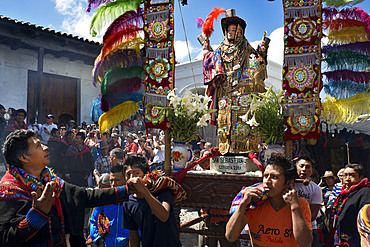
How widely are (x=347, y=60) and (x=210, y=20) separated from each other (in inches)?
87.2

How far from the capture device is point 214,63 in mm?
5699

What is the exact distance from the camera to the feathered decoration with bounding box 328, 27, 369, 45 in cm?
528

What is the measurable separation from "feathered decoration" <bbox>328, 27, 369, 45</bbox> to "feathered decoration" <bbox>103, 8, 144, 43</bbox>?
113 inches

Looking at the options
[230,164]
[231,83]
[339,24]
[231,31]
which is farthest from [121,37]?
[339,24]

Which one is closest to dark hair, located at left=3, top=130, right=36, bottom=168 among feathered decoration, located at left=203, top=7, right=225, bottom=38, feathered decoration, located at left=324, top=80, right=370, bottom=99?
feathered decoration, located at left=203, top=7, right=225, bottom=38

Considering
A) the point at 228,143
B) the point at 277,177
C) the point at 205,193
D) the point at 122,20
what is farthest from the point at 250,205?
the point at 122,20

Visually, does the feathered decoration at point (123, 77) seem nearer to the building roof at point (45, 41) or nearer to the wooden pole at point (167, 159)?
the wooden pole at point (167, 159)

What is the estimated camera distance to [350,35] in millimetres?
5309

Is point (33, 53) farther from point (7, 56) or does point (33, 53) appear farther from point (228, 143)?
point (228, 143)

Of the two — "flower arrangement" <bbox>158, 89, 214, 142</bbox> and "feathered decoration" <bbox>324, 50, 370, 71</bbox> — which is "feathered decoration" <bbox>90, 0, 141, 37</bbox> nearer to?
"flower arrangement" <bbox>158, 89, 214, 142</bbox>

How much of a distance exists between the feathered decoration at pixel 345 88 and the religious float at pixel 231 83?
0.02 metres

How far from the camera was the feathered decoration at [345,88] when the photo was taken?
539 cm

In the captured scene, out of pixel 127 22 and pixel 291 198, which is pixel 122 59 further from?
pixel 291 198

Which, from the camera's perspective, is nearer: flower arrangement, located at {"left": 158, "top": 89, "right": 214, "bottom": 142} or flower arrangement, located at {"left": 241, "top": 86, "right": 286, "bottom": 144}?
flower arrangement, located at {"left": 241, "top": 86, "right": 286, "bottom": 144}
